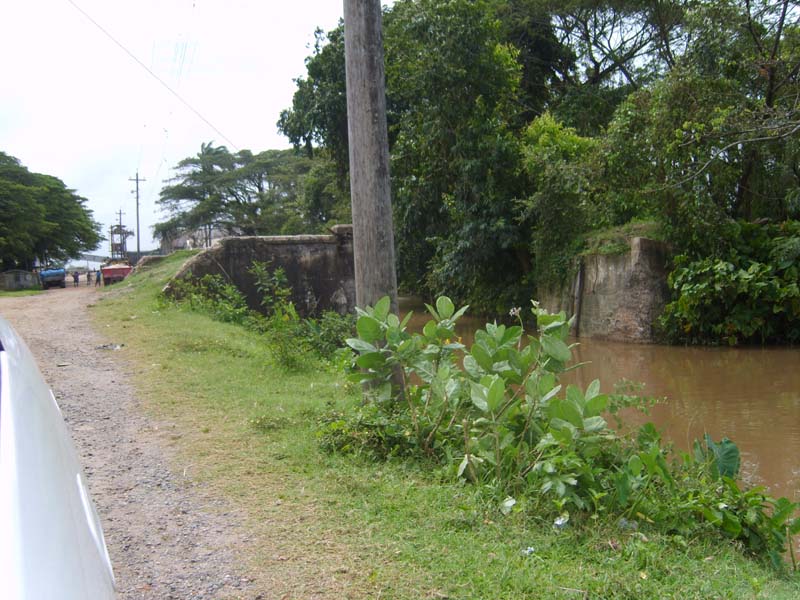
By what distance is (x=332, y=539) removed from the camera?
316cm

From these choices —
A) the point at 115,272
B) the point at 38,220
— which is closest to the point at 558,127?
the point at 115,272

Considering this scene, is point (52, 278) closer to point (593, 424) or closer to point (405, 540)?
point (405, 540)

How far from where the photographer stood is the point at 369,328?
14.1 ft

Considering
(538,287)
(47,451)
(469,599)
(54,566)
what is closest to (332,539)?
(469,599)

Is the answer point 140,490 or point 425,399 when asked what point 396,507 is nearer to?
point 425,399

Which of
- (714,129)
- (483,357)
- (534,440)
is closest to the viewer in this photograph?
(534,440)

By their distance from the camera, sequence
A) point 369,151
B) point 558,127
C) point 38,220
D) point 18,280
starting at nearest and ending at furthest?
point 369,151 < point 558,127 < point 18,280 < point 38,220

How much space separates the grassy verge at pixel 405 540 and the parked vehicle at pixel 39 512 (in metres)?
1.49

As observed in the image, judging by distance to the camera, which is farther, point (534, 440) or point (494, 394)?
point (534, 440)

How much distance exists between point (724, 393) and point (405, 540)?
27.1ft

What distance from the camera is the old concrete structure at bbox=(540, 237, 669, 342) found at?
48.5 feet

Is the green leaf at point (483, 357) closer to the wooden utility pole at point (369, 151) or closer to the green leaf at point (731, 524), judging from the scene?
the wooden utility pole at point (369, 151)

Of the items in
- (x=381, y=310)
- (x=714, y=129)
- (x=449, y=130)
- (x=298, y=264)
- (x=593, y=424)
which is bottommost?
(x=593, y=424)

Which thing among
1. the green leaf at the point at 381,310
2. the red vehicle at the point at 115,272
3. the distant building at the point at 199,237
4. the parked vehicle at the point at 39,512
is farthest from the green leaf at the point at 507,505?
the distant building at the point at 199,237
